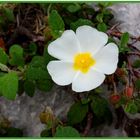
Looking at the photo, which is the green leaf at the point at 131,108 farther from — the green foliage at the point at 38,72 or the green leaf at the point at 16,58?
the green leaf at the point at 16,58

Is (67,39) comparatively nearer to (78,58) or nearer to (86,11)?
(78,58)

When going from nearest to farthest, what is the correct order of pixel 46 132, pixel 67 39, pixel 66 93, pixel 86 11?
pixel 67 39 < pixel 46 132 < pixel 66 93 < pixel 86 11

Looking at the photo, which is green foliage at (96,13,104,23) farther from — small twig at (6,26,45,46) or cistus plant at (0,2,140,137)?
small twig at (6,26,45,46)

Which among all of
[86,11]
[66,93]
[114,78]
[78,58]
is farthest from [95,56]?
[86,11]

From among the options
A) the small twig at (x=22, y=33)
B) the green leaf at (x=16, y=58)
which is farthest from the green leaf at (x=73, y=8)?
the green leaf at (x=16, y=58)

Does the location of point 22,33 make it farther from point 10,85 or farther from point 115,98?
point 115,98

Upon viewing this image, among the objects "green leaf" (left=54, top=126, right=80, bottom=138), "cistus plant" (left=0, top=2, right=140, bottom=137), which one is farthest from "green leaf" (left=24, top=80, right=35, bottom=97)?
"green leaf" (left=54, top=126, right=80, bottom=138)
